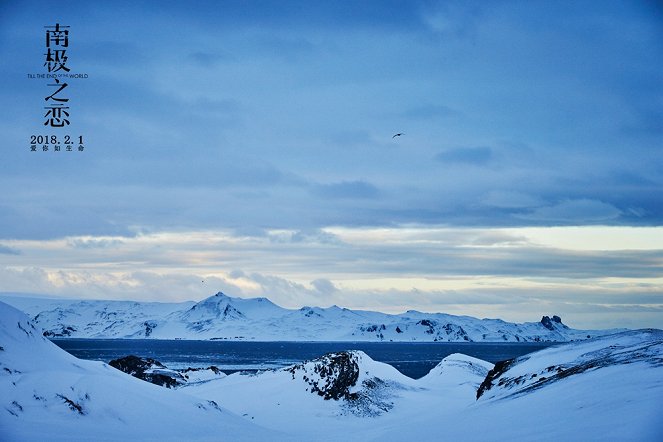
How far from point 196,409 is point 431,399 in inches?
1248

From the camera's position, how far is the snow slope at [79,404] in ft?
75.4

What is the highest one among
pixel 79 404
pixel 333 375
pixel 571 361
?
pixel 79 404

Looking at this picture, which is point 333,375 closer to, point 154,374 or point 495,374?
point 495,374

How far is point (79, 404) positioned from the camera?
81.9 ft

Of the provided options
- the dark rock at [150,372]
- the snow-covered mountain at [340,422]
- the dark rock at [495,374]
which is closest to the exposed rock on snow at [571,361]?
the dark rock at [495,374]

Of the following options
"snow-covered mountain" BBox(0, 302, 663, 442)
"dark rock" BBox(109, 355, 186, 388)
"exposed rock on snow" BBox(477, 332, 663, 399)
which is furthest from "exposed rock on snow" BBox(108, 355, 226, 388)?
"exposed rock on snow" BBox(477, 332, 663, 399)

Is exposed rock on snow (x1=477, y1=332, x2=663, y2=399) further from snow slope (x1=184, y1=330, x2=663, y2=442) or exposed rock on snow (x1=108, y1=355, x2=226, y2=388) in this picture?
exposed rock on snow (x1=108, y1=355, x2=226, y2=388)

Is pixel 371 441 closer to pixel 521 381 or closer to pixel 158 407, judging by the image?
pixel 521 381

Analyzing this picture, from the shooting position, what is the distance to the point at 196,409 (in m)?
30.9

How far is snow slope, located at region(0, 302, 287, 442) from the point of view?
2298cm

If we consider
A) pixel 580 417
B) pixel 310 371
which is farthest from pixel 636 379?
pixel 310 371

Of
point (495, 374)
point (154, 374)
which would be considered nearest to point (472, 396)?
point (495, 374)

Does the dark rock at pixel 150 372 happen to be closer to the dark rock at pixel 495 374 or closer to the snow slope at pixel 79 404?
the snow slope at pixel 79 404

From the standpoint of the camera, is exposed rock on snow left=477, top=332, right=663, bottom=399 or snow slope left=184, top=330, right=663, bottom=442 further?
exposed rock on snow left=477, top=332, right=663, bottom=399
